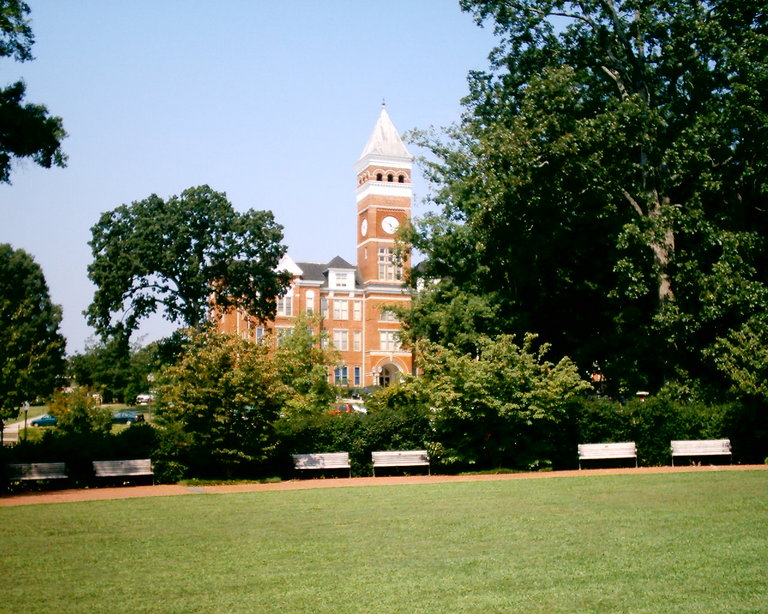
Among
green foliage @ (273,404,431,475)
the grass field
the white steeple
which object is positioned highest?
the white steeple

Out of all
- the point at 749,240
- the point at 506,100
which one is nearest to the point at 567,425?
the point at 749,240

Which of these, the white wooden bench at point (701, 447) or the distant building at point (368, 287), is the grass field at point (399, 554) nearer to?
the white wooden bench at point (701, 447)

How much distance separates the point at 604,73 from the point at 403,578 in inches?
960

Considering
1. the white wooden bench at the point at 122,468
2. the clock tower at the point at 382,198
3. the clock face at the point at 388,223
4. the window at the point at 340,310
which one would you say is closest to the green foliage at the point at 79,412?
the white wooden bench at the point at 122,468

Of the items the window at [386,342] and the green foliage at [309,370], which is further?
the window at [386,342]

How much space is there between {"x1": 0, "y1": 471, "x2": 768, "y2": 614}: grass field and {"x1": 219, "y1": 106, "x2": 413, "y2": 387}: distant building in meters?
61.4

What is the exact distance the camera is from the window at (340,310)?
3147 inches

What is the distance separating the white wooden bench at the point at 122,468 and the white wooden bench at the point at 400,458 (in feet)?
19.8

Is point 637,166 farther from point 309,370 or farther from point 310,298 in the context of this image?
point 310,298

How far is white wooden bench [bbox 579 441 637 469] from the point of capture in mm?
24359

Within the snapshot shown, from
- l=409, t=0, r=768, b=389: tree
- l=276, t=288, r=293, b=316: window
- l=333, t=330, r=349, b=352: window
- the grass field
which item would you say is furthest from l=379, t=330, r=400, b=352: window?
the grass field

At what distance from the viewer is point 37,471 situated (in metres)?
21.0

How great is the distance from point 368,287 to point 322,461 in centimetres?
5783

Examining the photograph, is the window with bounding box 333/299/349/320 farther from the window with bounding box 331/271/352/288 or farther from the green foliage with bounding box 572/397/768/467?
the green foliage with bounding box 572/397/768/467
